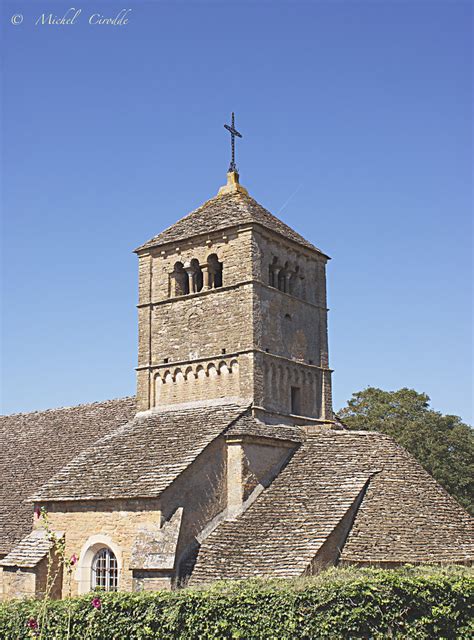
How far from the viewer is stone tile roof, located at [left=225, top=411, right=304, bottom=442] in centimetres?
2300

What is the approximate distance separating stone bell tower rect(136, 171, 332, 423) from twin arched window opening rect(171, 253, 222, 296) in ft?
0.13

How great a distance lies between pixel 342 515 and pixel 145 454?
21.3ft

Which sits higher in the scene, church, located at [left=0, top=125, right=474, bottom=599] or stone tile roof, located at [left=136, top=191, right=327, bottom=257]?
stone tile roof, located at [left=136, top=191, right=327, bottom=257]

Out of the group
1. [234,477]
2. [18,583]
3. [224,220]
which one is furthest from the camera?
[224,220]

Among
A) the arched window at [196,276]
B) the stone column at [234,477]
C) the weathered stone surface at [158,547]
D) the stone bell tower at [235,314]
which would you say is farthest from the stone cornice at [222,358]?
the weathered stone surface at [158,547]

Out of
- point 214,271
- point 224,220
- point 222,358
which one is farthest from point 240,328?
point 224,220

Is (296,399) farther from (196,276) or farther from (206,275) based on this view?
(196,276)

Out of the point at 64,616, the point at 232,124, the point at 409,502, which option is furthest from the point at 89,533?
the point at 232,124

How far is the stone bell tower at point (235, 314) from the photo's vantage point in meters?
25.4

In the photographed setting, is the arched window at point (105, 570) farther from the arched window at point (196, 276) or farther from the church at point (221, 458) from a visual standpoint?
the arched window at point (196, 276)

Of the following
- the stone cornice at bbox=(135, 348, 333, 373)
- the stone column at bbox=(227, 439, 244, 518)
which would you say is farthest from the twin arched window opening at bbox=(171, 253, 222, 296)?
the stone column at bbox=(227, 439, 244, 518)

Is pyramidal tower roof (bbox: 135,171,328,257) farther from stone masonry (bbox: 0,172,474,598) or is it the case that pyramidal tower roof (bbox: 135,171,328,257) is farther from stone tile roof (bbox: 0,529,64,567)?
stone tile roof (bbox: 0,529,64,567)

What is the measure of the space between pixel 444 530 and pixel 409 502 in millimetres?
1176

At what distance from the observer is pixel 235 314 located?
2562 cm
